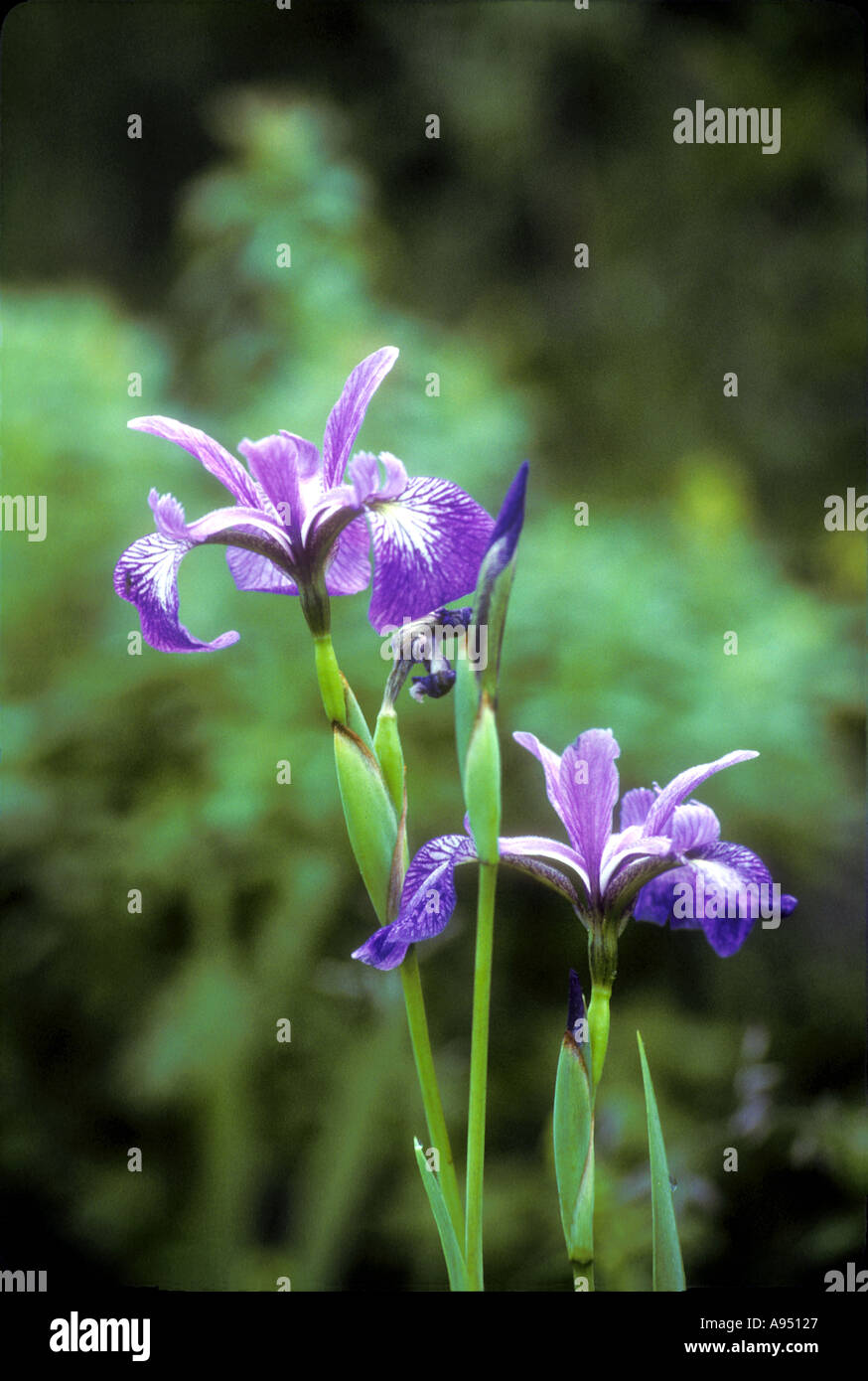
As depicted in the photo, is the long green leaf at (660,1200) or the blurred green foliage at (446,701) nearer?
the long green leaf at (660,1200)

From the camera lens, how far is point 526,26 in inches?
52.8

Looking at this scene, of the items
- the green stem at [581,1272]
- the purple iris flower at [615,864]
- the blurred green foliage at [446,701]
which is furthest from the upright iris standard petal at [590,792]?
the blurred green foliage at [446,701]

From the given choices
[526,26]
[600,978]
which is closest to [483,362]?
[526,26]

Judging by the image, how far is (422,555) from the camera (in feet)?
1.93

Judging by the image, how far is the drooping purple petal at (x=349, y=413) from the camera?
611 millimetres

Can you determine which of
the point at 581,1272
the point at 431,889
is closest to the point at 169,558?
the point at 431,889

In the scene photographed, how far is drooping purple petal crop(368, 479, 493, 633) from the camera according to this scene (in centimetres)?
58

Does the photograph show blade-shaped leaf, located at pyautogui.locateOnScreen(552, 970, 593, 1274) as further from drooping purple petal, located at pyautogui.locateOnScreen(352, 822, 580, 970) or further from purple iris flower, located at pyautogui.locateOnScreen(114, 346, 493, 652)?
purple iris flower, located at pyautogui.locateOnScreen(114, 346, 493, 652)

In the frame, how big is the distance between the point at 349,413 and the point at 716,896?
0.32m

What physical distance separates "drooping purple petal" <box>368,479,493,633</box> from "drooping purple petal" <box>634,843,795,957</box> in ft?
0.64

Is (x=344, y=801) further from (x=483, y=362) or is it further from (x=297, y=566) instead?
(x=483, y=362)

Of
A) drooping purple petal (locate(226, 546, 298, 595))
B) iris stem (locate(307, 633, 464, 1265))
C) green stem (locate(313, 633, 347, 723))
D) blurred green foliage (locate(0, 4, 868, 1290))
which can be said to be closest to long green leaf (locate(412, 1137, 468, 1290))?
iris stem (locate(307, 633, 464, 1265))

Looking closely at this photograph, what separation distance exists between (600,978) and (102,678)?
97 cm

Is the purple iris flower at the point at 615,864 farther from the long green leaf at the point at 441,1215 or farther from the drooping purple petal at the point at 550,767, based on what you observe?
the long green leaf at the point at 441,1215
